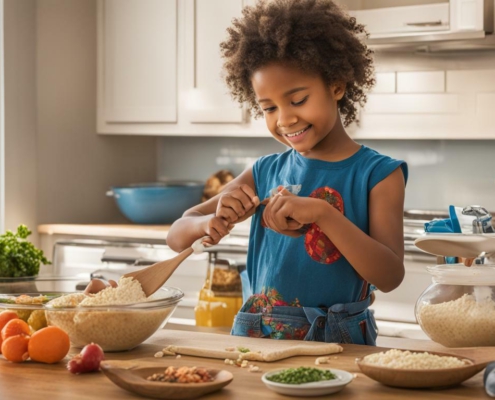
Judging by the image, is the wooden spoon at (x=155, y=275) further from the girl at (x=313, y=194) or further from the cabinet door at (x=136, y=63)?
the cabinet door at (x=136, y=63)

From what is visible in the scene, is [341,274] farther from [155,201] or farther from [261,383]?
[155,201]

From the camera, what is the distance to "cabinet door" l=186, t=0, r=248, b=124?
355 cm

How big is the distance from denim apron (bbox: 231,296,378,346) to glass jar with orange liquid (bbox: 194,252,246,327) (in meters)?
0.91

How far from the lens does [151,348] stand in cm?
141

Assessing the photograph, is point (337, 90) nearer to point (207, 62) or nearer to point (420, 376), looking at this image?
point (420, 376)

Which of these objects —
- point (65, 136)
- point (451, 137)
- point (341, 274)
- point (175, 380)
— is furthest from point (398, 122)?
point (175, 380)

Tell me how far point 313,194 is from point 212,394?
0.66m

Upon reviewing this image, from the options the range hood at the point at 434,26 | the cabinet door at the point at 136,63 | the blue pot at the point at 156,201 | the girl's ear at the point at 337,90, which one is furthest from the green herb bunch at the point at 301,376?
the cabinet door at the point at 136,63

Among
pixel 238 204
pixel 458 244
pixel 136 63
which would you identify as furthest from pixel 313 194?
pixel 136 63

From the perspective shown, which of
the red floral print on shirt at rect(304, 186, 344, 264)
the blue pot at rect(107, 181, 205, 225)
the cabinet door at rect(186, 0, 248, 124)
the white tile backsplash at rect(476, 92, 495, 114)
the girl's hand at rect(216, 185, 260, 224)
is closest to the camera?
the girl's hand at rect(216, 185, 260, 224)

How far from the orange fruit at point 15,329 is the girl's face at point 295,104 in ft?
1.89

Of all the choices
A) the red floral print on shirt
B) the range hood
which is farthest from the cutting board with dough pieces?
the range hood

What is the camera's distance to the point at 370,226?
1.61m

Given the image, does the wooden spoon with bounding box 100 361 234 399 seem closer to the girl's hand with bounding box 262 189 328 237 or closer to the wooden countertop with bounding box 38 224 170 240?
the girl's hand with bounding box 262 189 328 237
